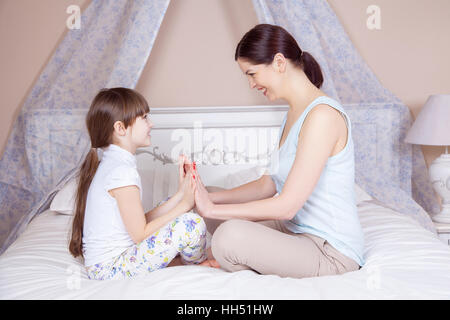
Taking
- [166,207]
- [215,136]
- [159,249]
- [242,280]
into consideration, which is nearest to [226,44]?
[215,136]

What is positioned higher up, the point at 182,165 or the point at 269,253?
the point at 182,165

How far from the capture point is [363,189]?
2.51 m

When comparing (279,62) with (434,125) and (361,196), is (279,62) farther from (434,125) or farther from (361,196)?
(434,125)

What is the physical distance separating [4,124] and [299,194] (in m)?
2.34

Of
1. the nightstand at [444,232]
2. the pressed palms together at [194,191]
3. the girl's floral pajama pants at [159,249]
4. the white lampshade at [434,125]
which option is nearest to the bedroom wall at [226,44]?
the white lampshade at [434,125]

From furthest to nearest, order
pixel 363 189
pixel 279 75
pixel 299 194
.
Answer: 1. pixel 363 189
2. pixel 279 75
3. pixel 299 194

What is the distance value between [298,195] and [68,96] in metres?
1.62

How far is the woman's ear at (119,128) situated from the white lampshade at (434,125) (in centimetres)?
168

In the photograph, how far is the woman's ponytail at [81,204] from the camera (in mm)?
1771

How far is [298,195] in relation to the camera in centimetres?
154

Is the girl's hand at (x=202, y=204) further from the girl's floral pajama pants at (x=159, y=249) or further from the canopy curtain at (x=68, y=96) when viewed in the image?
the canopy curtain at (x=68, y=96)

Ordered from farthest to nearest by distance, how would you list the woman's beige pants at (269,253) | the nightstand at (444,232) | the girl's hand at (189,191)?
the nightstand at (444,232) → the girl's hand at (189,191) → the woman's beige pants at (269,253)
